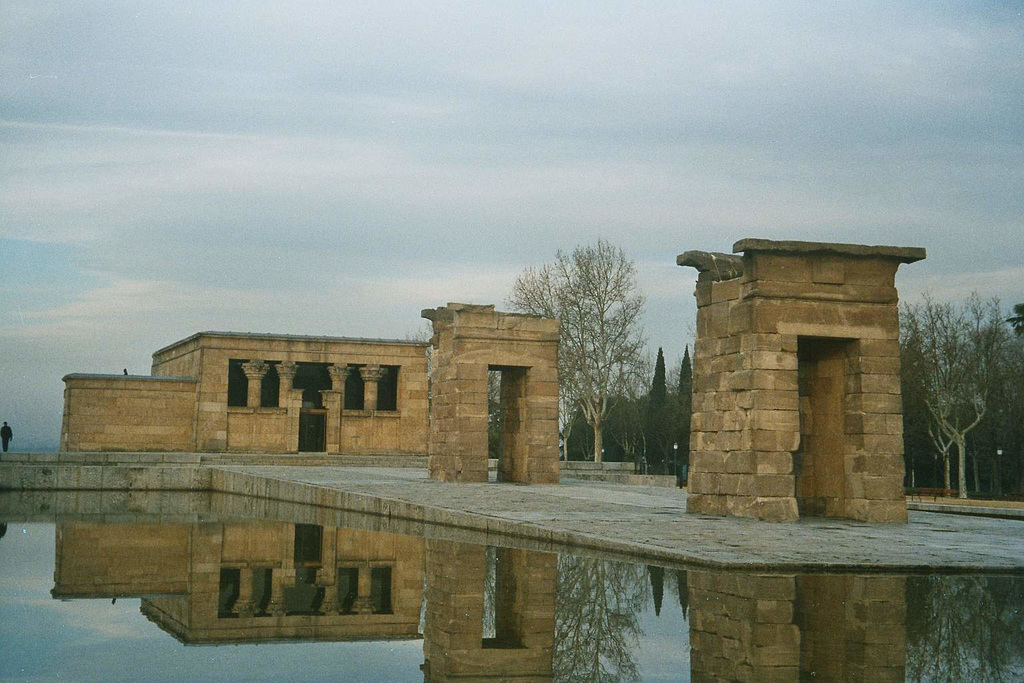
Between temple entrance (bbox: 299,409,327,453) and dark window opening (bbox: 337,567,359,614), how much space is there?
34.5 m

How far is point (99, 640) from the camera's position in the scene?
658 centimetres

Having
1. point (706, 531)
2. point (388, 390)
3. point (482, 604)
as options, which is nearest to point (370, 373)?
point (388, 390)

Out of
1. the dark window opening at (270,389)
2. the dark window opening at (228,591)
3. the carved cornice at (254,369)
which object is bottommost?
the dark window opening at (228,591)

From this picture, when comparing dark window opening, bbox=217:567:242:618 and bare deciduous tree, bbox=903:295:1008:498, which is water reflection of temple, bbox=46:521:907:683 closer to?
dark window opening, bbox=217:567:242:618

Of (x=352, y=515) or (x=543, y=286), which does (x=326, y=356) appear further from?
(x=352, y=515)

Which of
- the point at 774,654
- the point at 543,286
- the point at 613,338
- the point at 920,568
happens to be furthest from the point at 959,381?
the point at 774,654

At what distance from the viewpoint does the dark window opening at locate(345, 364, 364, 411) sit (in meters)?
46.5

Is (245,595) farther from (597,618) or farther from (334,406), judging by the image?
(334,406)

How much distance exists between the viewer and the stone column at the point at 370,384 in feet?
147

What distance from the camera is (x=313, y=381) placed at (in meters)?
47.3

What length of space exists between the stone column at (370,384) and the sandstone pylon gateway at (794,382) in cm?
3007

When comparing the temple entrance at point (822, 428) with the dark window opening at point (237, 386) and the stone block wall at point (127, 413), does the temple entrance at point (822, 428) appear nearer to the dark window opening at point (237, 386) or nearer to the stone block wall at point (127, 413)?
the stone block wall at point (127, 413)

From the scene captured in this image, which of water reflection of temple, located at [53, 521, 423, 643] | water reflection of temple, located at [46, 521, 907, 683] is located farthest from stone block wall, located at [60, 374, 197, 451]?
water reflection of temple, located at [46, 521, 907, 683]

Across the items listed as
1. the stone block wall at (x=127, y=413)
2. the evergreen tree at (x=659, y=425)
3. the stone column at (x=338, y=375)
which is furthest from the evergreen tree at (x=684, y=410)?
the stone block wall at (x=127, y=413)
